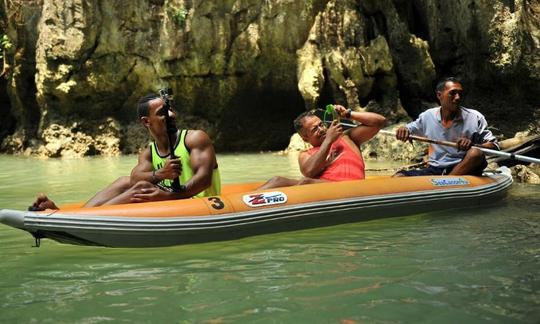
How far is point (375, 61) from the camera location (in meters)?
11.7

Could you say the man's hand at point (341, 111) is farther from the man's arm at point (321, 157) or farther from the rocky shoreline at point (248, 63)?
the rocky shoreline at point (248, 63)

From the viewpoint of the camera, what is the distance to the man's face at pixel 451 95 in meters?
4.92

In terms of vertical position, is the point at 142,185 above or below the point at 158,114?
below

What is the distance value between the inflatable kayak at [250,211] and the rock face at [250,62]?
282 inches

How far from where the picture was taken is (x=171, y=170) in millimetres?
3637

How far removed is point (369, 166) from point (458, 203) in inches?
172

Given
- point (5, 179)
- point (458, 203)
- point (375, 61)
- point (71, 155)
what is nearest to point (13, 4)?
point (71, 155)

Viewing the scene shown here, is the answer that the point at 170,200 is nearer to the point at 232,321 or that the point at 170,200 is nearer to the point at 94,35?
the point at 232,321

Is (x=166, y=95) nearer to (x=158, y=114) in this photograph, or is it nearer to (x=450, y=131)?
(x=158, y=114)

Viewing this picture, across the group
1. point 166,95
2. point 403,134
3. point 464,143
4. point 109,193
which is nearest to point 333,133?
point 403,134

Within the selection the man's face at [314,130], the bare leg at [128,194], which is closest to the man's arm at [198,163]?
the bare leg at [128,194]

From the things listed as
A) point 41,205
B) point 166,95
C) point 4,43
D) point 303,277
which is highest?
point 4,43

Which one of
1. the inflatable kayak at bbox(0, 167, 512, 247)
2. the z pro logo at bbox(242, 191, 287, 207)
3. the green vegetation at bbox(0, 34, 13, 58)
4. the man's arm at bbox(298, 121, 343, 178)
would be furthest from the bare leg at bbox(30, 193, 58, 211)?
the green vegetation at bbox(0, 34, 13, 58)

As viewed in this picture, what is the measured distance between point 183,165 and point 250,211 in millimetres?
554
